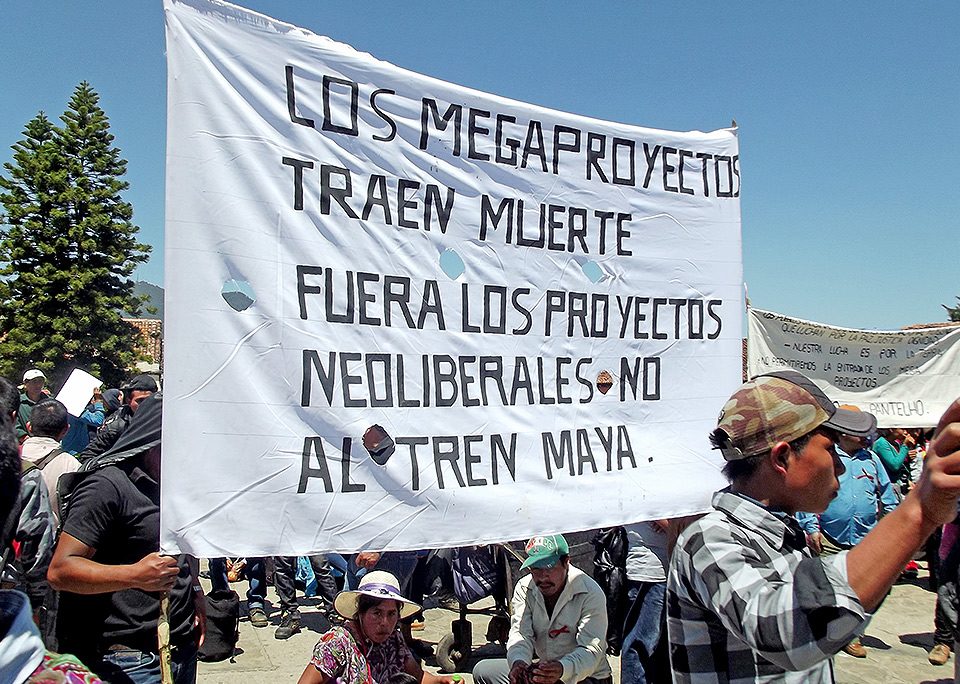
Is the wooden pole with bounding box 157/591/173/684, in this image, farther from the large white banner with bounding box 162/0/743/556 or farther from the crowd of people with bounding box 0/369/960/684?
the large white banner with bounding box 162/0/743/556

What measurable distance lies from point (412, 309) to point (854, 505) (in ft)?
17.9

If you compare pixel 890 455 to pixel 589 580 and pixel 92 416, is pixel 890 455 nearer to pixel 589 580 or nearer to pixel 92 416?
pixel 589 580

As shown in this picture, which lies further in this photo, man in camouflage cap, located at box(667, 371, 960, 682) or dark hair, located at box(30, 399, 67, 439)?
dark hair, located at box(30, 399, 67, 439)

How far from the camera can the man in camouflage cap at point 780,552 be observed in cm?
133

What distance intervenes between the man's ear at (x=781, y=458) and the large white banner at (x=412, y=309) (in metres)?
1.09

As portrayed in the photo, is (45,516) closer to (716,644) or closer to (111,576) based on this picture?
(111,576)

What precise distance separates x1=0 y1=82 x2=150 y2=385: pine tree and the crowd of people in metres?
28.5

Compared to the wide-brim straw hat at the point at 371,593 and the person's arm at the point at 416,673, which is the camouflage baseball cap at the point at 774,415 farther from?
the person's arm at the point at 416,673

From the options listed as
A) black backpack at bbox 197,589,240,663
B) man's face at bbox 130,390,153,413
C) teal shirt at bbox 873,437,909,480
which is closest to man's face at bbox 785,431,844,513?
black backpack at bbox 197,589,240,663

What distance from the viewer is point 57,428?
488cm

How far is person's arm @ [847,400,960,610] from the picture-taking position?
128 cm

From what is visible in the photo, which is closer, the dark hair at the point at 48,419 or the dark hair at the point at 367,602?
the dark hair at the point at 367,602

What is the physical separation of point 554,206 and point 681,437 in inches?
43.2

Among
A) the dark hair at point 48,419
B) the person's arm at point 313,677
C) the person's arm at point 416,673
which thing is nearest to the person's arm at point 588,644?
the person's arm at point 416,673
